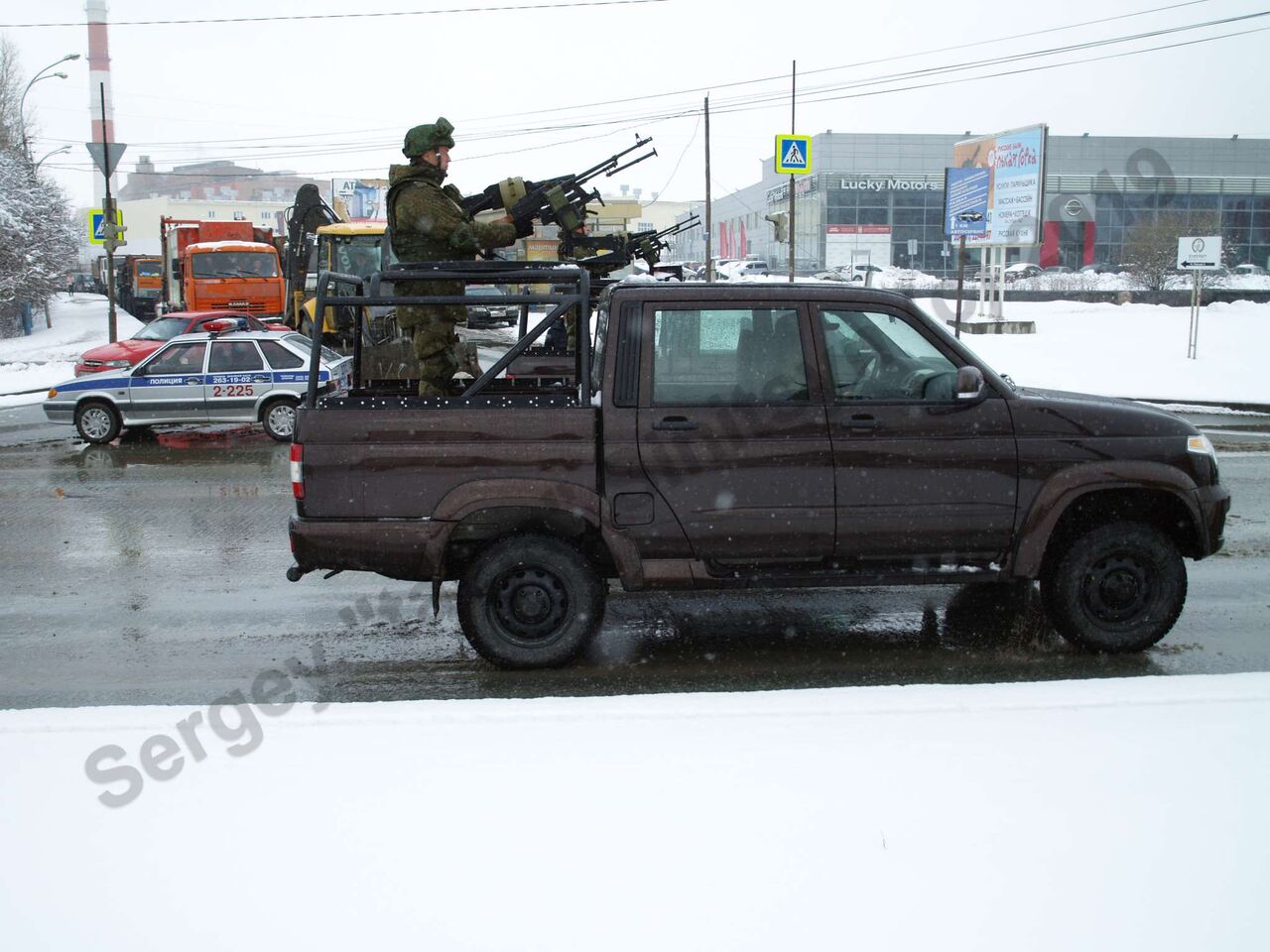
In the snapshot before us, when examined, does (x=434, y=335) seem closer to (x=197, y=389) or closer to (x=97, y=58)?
(x=197, y=389)

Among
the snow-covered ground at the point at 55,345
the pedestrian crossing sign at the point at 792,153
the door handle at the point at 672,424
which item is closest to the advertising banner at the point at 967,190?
the pedestrian crossing sign at the point at 792,153

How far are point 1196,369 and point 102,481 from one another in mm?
19695

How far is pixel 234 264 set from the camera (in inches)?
1058

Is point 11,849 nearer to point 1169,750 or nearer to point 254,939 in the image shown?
point 254,939

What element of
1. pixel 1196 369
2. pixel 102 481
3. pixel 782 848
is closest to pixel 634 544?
pixel 782 848

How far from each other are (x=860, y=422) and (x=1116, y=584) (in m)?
1.66

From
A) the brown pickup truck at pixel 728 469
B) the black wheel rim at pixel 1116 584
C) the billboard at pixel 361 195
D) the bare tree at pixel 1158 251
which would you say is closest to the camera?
the brown pickup truck at pixel 728 469

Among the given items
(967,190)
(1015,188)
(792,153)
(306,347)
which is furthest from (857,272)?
(306,347)

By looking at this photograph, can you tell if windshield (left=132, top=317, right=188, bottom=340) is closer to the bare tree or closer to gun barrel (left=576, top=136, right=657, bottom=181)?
gun barrel (left=576, top=136, right=657, bottom=181)

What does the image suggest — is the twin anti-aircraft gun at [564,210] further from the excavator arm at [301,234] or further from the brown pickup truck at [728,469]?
the excavator arm at [301,234]

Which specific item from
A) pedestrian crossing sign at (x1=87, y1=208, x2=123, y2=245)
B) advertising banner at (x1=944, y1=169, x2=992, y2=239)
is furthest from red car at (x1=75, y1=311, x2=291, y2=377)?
advertising banner at (x1=944, y1=169, x2=992, y2=239)

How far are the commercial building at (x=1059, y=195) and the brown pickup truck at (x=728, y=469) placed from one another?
66712 millimetres

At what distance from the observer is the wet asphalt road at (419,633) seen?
18.7ft

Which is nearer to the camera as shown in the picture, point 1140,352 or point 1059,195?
point 1140,352
